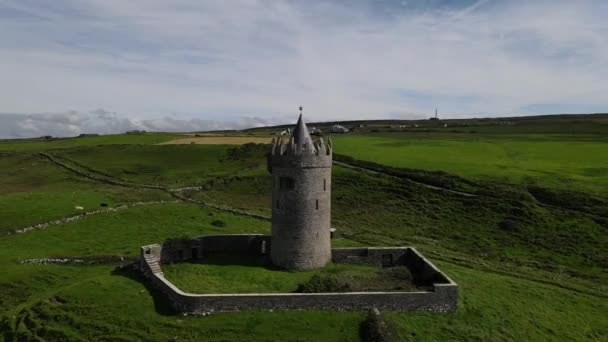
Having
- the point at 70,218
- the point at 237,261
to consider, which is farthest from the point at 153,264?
the point at 70,218

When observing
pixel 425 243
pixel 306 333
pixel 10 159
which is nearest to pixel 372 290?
pixel 306 333

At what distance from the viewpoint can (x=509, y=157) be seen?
79.6 m

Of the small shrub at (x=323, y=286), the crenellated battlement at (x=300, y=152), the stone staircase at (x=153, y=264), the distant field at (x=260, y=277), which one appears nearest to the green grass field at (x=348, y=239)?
the distant field at (x=260, y=277)

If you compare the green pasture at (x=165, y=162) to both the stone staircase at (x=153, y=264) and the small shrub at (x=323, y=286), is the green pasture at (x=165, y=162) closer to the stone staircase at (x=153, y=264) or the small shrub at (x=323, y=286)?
the stone staircase at (x=153, y=264)

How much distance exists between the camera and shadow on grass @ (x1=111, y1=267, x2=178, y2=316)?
90.9ft

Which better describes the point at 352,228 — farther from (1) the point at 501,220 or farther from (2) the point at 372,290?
(2) the point at 372,290

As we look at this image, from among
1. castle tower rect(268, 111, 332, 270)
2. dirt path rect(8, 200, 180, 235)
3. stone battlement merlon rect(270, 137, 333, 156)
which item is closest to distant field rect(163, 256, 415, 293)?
castle tower rect(268, 111, 332, 270)

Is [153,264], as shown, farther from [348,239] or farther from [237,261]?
[348,239]

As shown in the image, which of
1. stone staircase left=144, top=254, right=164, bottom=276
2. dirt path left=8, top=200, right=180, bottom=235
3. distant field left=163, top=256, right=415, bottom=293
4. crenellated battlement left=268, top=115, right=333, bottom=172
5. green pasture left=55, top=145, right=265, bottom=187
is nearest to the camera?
distant field left=163, top=256, right=415, bottom=293

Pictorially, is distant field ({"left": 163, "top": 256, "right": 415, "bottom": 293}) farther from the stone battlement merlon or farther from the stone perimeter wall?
the stone battlement merlon

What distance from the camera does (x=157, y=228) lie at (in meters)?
49.2

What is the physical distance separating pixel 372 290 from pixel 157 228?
87.8ft

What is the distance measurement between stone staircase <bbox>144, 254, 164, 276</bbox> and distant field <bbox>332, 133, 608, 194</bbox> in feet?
149

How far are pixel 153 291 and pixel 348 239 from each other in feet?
71.2
